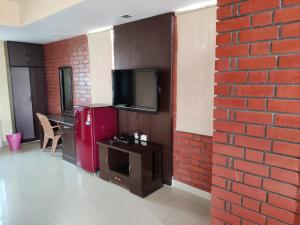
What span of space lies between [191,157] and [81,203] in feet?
4.91

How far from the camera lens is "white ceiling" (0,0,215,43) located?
2.50 metres

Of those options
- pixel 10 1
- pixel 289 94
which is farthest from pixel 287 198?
pixel 10 1

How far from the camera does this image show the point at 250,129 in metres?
1.33

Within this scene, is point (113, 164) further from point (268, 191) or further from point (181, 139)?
point (268, 191)

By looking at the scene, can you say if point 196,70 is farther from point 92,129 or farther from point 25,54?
point 25,54

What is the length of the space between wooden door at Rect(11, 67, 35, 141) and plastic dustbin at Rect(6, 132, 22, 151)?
486mm

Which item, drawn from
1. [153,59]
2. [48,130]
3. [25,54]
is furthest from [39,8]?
[25,54]

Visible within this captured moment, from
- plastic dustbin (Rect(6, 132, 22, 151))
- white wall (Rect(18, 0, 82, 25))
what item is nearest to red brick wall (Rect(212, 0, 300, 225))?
white wall (Rect(18, 0, 82, 25))

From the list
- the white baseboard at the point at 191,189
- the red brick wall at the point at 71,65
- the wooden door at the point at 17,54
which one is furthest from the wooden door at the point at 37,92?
the white baseboard at the point at 191,189

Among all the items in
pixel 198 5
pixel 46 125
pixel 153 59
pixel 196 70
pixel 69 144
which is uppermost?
pixel 198 5

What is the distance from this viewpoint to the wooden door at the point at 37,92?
538 cm

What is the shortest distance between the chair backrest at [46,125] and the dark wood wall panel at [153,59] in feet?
5.88

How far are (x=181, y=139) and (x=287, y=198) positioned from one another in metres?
1.79

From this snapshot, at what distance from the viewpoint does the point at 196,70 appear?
2.71 m
